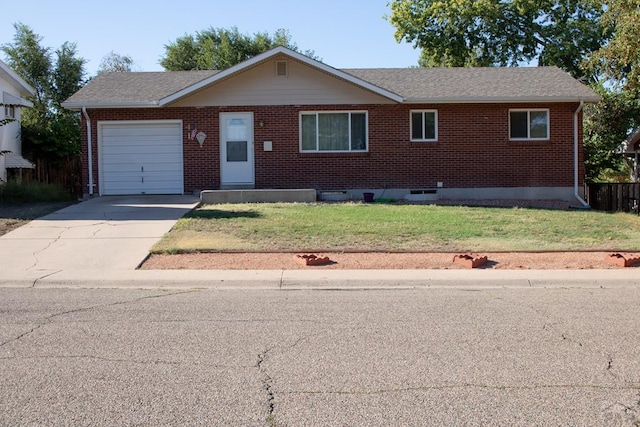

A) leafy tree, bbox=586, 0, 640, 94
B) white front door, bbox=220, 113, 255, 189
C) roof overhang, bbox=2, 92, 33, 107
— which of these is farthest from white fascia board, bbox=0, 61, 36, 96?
leafy tree, bbox=586, 0, 640, 94

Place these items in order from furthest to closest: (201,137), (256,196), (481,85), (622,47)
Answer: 1. (481,85)
2. (201,137)
3. (256,196)
4. (622,47)

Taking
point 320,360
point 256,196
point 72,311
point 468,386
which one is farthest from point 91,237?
point 468,386

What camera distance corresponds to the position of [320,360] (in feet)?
18.7

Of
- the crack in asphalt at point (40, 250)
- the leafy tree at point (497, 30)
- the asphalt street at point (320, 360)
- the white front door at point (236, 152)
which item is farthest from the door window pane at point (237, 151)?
the leafy tree at point (497, 30)

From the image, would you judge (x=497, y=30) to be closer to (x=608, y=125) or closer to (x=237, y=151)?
(x=608, y=125)

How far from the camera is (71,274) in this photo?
1008 cm

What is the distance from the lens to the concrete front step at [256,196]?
18.3 m

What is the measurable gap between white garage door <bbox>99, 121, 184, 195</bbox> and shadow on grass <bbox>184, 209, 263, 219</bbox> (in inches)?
192

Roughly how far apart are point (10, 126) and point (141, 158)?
7044 millimetres

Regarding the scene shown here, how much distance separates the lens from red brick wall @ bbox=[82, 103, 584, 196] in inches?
802

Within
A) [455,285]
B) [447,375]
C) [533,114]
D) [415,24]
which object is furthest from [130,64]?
[447,375]

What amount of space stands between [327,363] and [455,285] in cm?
437

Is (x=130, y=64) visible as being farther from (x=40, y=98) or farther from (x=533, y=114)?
(x=533, y=114)

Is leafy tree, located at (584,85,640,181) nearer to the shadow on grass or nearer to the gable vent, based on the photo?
the gable vent
